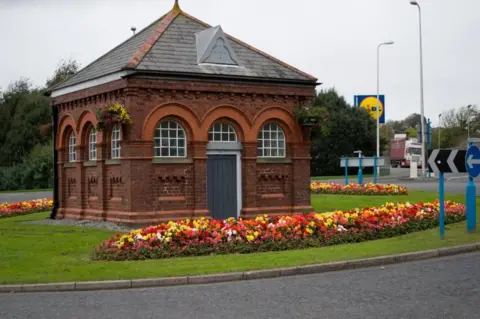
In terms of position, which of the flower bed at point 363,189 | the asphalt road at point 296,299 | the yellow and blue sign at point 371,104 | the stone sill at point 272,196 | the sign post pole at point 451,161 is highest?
the yellow and blue sign at point 371,104

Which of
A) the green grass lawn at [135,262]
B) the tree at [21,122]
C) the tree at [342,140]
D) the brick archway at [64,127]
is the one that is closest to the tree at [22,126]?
the tree at [21,122]

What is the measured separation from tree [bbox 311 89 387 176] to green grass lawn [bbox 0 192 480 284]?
155 feet

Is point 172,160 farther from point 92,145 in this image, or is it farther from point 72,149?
point 72,149

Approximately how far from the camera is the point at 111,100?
23.0 metres

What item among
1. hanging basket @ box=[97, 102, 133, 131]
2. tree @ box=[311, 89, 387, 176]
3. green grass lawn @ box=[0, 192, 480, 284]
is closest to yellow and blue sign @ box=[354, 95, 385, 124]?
tree @ box=[311, 89, 387, 176]

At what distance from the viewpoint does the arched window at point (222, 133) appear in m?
23.5

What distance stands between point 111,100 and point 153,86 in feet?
5.62

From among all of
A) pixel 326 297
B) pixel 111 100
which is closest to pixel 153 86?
pixel 111 100

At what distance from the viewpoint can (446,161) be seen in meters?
16.6

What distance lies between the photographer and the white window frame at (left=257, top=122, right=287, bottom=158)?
24.4m

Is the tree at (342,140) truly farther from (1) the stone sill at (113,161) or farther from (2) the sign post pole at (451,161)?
(2) the sign post pole at (451,161)

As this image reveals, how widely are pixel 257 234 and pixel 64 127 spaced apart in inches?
478

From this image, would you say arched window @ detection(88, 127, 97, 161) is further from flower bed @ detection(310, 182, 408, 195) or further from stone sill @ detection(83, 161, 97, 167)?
flower bed @ detection(310, 182, 408, 195)

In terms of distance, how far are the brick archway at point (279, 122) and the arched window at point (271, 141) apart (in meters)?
0.20
